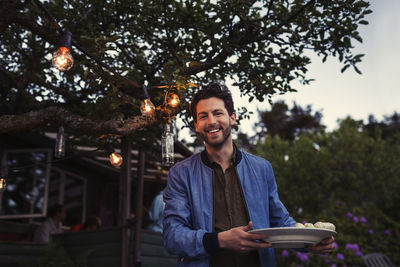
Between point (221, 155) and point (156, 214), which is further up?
point (156, 214)

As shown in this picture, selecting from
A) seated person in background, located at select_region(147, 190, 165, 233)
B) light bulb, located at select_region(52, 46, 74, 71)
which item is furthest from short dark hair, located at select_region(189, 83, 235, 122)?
seated person in background, located at select_region(147, 190, 165, 233)

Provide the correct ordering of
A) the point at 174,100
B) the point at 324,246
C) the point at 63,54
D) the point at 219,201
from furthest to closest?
the point at 174,100, the point at 63,54, the point at 219,201, the point at 324,246

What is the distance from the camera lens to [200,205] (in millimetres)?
2102

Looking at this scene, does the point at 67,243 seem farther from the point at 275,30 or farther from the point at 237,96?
the point at 275,30

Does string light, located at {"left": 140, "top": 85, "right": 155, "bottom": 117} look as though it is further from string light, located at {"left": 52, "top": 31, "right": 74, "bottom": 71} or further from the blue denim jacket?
the blue denim jacket

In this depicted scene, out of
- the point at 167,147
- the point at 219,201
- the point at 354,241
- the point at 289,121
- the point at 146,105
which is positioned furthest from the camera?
the point at 289,121

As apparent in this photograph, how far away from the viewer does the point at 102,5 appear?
4.47 metres

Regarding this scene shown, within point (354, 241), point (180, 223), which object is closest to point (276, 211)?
point (180, 223)

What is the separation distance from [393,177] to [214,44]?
34.4ft

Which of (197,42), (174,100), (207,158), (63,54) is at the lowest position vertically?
(207,158)

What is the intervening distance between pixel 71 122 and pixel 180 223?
6.99 feet

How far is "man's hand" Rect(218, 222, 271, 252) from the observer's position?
5.79 ft

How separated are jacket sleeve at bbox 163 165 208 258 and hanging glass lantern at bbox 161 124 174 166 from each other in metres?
1.89

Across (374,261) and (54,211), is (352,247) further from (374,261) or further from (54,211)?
(54,211)
